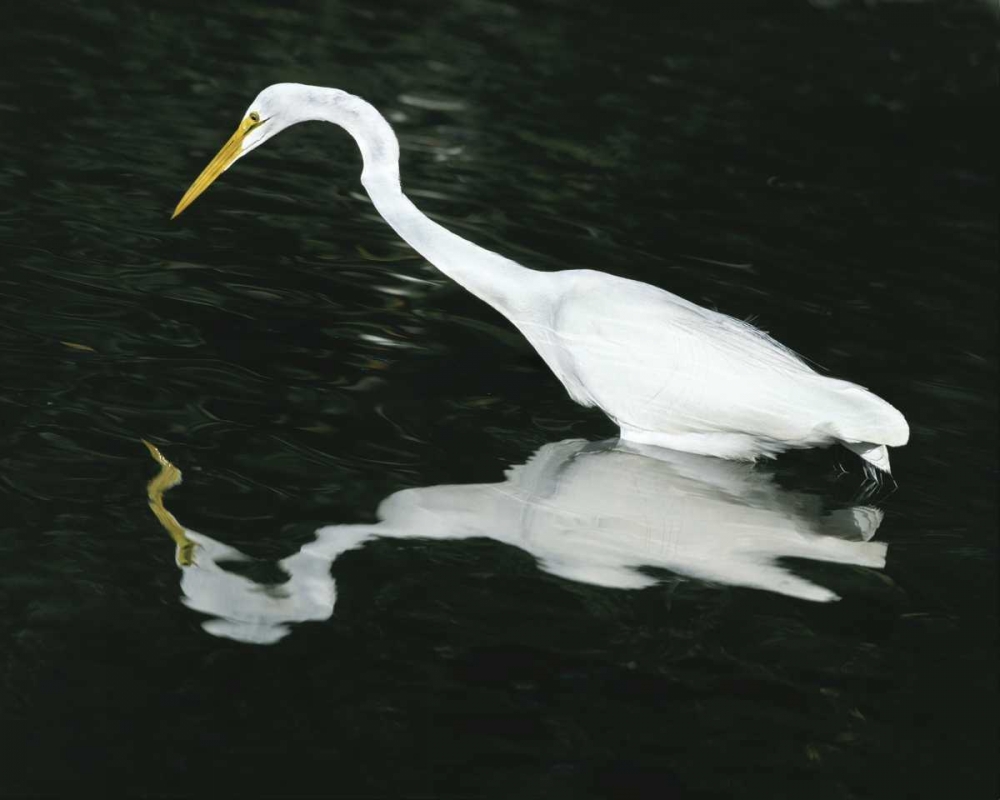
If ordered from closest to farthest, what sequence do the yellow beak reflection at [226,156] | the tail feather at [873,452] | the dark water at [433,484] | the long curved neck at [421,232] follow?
the dark water at [433,484]
the tail feather at [873,452]
the long curved neck at [421,232]
the yellow beak reflection at [226,156]

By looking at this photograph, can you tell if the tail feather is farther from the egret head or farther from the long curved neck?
the egret head

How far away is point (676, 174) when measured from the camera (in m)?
11.6

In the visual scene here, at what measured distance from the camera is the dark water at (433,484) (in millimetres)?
4332

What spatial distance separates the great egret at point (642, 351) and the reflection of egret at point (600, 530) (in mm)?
223

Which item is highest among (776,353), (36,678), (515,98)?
(515,98)

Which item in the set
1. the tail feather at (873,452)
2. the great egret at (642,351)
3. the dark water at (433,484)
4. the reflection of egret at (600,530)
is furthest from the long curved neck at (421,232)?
the tail feather at (873,452)

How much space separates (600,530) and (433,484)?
0.72 meters

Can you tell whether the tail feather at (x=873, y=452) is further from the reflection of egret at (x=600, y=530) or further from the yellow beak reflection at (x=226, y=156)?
the yellow beak reflection at (x=226, y=156)

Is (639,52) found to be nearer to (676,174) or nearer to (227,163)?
(676,174)

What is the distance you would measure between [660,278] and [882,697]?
4577mm

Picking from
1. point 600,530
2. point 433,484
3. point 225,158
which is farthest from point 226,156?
point 600,530

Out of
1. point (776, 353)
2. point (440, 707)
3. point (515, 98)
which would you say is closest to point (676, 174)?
point (515, 98)

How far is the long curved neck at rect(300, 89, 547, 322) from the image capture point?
22.4ft

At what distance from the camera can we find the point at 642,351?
21.8 ft
